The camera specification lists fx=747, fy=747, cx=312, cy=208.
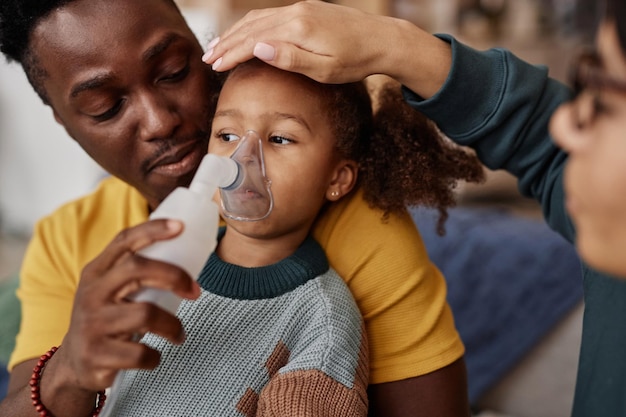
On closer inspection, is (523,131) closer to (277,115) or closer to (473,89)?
(473,89)

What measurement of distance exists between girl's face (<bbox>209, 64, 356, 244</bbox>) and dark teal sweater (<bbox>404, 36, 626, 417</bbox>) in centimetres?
16

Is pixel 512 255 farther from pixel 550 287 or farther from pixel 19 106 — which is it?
pixel 19 106

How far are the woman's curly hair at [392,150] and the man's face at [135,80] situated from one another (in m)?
0.18

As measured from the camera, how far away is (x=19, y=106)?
4117 millimetres

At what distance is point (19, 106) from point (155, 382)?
346 cm

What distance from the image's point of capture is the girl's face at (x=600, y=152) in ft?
2.10

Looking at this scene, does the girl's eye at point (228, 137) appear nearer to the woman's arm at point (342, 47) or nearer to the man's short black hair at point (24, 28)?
the woman's arm at point (342, 47)

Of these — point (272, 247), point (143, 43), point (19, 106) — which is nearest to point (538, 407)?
point (272, 247)

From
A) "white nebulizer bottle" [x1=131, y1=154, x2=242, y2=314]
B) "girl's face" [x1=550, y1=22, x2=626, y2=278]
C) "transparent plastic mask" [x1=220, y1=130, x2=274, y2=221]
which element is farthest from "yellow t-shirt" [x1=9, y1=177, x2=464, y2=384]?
"girl's face" [x1=550, y1=22, x2=626, y2=278]

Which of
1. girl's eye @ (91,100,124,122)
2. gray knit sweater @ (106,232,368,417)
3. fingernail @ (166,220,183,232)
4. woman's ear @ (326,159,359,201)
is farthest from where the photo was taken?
girl's eye @ (91,100,124,122)

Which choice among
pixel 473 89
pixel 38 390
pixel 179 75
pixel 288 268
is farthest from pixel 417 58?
pixel 38 390

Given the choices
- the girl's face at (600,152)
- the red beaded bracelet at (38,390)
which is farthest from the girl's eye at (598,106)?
the red beaded bracelet at (38,390)

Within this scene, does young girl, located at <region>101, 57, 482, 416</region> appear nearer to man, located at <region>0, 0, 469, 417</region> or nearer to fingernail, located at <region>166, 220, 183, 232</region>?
man, located at <region>0, 0, 469, 417</region>

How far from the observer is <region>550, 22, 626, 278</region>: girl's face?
0.64 metres
